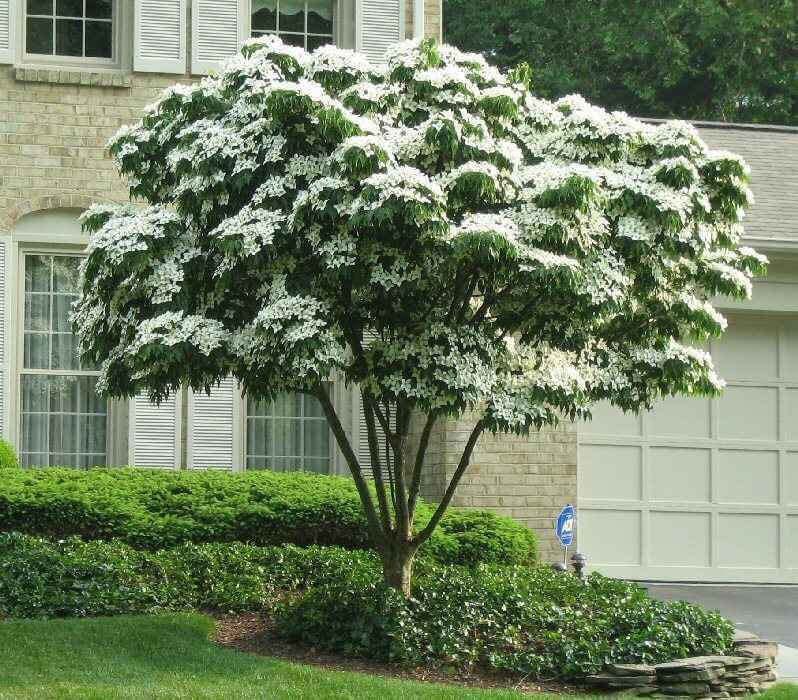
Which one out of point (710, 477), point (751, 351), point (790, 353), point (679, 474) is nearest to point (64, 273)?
point (679, 474)

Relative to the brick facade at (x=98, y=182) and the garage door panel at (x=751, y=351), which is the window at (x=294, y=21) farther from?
the garage door panel at (x=751, y=351)

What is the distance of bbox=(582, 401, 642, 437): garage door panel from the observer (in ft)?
43.6

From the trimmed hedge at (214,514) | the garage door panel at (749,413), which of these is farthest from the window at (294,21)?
the garage door panel at (749,413)

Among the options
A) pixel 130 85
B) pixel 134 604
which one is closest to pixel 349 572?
pixel 134 604

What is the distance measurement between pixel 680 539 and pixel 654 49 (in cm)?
1207

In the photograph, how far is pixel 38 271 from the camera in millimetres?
13062

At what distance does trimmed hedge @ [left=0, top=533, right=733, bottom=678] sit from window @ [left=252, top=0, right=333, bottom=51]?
547 centimetres

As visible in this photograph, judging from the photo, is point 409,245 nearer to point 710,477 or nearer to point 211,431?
point 211,431

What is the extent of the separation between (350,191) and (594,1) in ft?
57.9

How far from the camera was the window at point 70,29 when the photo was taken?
43.6 ft

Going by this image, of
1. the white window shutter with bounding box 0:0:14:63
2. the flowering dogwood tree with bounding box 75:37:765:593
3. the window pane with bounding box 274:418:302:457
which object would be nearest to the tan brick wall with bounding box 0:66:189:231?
the white window shutter with bounding box 0:0:14:63

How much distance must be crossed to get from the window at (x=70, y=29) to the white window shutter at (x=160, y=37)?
42 centimetres

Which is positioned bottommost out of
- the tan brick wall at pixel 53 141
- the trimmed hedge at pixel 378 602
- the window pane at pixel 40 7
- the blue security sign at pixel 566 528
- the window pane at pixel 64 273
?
the trimmed hedge at pixel 378 602

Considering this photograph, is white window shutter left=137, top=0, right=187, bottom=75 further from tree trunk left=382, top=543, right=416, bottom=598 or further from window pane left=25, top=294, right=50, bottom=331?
tree trunk left=382, top=543, right=416, bottom=598
